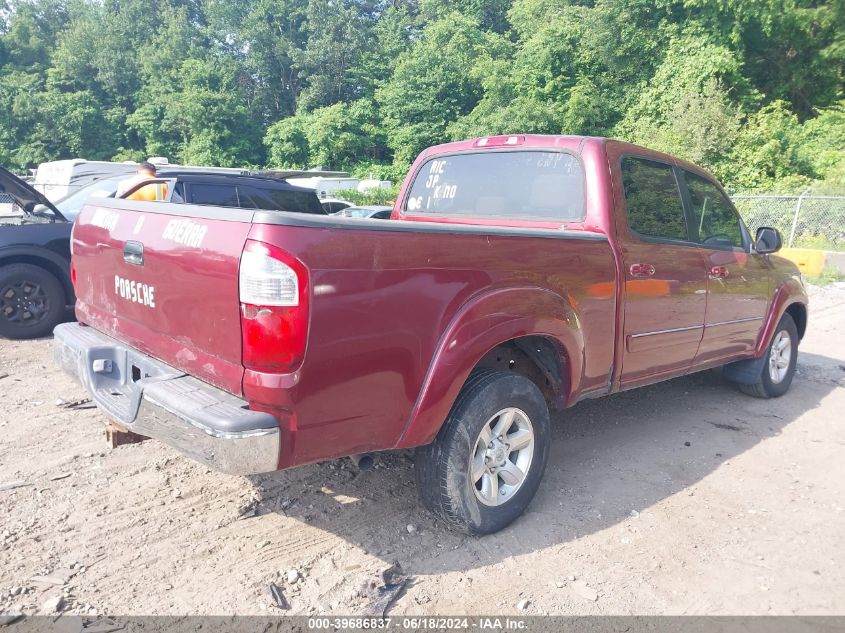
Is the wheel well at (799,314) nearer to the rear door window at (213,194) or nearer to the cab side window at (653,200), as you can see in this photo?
the cab side window at (653,200)

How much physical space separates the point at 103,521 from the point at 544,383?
2375 millimetres

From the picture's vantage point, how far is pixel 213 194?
Result: 6863mm

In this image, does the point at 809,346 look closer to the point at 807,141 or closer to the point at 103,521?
the point at 103,521

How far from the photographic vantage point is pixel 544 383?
3465 millimetres

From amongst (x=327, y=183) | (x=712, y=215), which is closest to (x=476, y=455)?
(x=712, y=215)

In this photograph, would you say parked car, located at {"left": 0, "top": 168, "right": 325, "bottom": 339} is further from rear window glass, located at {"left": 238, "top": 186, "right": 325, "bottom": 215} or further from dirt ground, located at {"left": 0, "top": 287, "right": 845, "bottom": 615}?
dirt ground, located at {"left": 0, "top": 287, "right": 845, "bottom": 615}

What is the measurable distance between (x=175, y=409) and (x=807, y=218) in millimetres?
16506

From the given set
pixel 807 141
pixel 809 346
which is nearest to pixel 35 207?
pixel 809 346

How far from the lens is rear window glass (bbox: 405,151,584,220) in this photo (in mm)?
3707

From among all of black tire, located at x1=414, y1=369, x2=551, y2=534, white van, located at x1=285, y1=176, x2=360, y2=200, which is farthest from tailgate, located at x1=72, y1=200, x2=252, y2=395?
white van, located at x1=285, y1=176, x2=360, y2=200

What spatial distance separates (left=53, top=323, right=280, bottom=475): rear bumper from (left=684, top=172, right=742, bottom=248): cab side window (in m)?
3.33

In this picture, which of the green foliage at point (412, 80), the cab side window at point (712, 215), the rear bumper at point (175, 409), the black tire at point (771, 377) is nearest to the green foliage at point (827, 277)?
the green foliage at point (412, 80)

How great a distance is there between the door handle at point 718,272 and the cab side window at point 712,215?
0.16 m

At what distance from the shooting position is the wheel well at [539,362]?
3.19m
